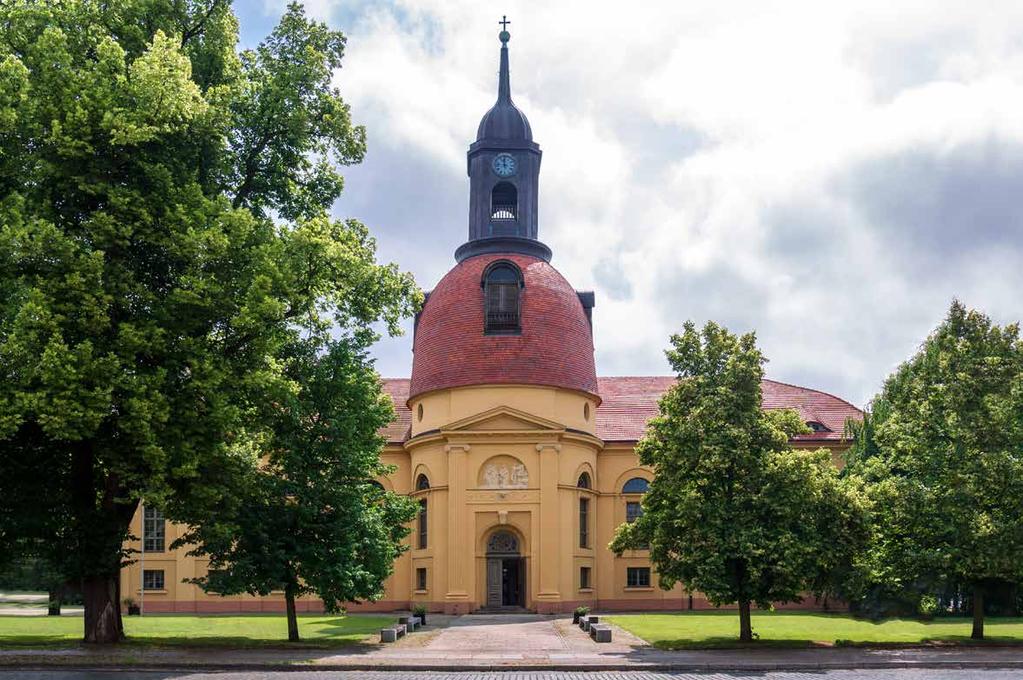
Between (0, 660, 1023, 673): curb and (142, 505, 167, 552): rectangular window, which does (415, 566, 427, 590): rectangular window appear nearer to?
(142, 505, 167, 552): rectangular window

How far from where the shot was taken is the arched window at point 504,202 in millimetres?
46344

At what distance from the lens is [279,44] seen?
26578 mm

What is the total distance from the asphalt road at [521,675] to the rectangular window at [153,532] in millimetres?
28914

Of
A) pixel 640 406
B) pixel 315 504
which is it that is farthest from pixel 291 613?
pixel 640 406

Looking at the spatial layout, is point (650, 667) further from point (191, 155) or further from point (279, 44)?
point (279, 44)

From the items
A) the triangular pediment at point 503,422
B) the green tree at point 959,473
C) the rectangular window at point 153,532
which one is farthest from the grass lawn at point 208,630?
the green tree at point 959,473

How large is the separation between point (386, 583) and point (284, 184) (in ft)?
85.5

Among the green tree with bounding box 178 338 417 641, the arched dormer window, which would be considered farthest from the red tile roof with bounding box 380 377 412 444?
the green tree with bounding box 178 338 417 641

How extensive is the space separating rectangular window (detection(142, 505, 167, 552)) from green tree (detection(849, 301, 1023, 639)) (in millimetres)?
32749

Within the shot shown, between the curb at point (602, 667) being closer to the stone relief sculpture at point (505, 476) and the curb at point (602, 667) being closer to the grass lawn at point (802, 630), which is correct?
the grass lawn at point (802, 630)

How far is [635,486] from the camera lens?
48500mm

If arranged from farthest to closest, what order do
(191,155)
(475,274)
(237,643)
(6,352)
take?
(475,274)
(237,643)
(191,155)
(6,352)

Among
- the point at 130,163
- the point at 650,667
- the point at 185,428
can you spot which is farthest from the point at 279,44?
the point at 650,667

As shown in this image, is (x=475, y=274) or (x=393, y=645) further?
(x=475, y=274)
